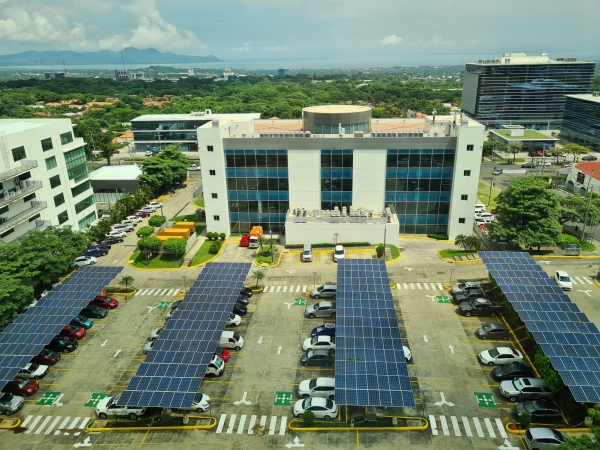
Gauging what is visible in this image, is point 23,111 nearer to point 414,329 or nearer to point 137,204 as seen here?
point 137,204

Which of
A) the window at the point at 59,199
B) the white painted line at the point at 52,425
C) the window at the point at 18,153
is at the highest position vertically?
the window at the point at 18,153

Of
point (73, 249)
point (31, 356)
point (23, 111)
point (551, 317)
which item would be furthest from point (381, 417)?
point (23, 111)

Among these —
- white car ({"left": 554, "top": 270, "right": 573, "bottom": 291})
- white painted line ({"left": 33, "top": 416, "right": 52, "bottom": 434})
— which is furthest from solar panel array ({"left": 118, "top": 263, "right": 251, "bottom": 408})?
white car ({"left": 554, "top": 270, "right": 573, "bottom": 291})

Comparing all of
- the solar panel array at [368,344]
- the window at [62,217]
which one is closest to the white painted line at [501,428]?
the solar panel array at [368,344]

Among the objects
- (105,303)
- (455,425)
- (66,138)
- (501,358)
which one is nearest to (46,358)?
(105,303)

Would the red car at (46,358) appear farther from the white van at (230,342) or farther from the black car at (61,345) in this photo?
the white van at (230,342)

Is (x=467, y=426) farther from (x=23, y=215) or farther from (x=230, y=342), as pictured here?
(x=23, y=215)
